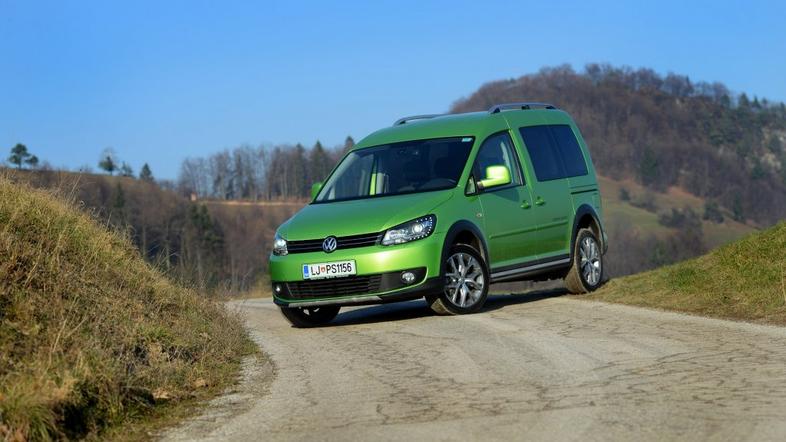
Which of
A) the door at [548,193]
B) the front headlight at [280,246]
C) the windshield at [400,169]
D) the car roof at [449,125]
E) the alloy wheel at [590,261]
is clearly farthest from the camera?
the alloy wheel at [590,261]

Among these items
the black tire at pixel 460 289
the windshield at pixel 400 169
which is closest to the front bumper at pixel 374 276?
the black tire at pixel 460 289

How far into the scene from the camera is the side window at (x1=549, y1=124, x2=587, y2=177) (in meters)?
14.7

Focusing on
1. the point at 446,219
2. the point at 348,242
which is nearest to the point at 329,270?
the point at 348,242

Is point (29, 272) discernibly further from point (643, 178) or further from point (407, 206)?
point (643, 178)

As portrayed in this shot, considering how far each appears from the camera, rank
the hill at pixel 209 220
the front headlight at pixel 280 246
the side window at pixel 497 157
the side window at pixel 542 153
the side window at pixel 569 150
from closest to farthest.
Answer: the front headlight at pixel 280 246, the side window at pixel 497 157, the side window at pixel 542 153, the side window at pixel 569 150, the hill at pixel 209 220

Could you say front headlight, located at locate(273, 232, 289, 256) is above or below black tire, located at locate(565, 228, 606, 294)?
above

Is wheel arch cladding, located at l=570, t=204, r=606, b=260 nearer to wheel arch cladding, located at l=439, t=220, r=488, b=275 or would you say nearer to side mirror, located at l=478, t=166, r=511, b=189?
side mirror, located at l=478, t=166, r=511, b=189

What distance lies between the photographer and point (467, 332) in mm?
10406

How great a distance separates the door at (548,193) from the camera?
539 inches

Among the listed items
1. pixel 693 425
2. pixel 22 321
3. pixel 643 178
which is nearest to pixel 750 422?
pixel 693 425

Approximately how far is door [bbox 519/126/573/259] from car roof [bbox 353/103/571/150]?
25cm

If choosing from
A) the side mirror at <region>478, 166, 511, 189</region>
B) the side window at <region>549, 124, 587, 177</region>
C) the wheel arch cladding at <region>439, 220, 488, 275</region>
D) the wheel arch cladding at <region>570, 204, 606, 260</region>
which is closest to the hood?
the wheel arch cladding at <region>439, 220, 488, 275</region>

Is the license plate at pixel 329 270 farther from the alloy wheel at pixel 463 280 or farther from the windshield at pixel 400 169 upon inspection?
the windshield at pixel 400 169

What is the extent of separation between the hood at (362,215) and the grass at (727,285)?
2.80 m
